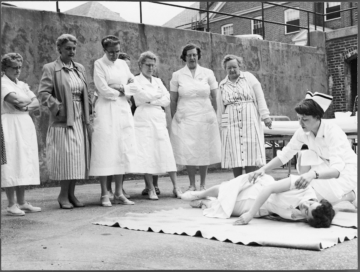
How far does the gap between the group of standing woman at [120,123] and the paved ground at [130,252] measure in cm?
109

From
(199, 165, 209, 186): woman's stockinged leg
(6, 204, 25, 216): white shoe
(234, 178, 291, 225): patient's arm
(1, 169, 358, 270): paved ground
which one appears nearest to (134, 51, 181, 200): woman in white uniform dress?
(199, 165, 209, 186): woman's stockinged leg

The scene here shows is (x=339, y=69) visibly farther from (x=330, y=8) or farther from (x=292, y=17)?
(x=292, y=17)

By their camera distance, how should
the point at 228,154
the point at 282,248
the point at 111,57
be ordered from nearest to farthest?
the point at 282,248 < the point at 111,57 < the point at 228,154

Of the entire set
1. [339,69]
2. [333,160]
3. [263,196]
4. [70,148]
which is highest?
[339,69]

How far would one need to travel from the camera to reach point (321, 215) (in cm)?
421

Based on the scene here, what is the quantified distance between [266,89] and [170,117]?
22.3 feet

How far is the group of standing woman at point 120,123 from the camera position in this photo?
566 cm

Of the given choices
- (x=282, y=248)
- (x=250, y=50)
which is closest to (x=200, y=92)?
(x=282, y=248)

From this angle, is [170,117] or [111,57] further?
[170,117]

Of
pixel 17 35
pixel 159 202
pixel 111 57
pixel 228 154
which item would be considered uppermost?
pixel 17 35

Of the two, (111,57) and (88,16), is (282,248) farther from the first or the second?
(88,16)

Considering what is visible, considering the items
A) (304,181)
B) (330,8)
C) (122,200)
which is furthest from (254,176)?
(330,8)

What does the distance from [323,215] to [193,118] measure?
10.4ft

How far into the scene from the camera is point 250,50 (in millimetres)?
13258
